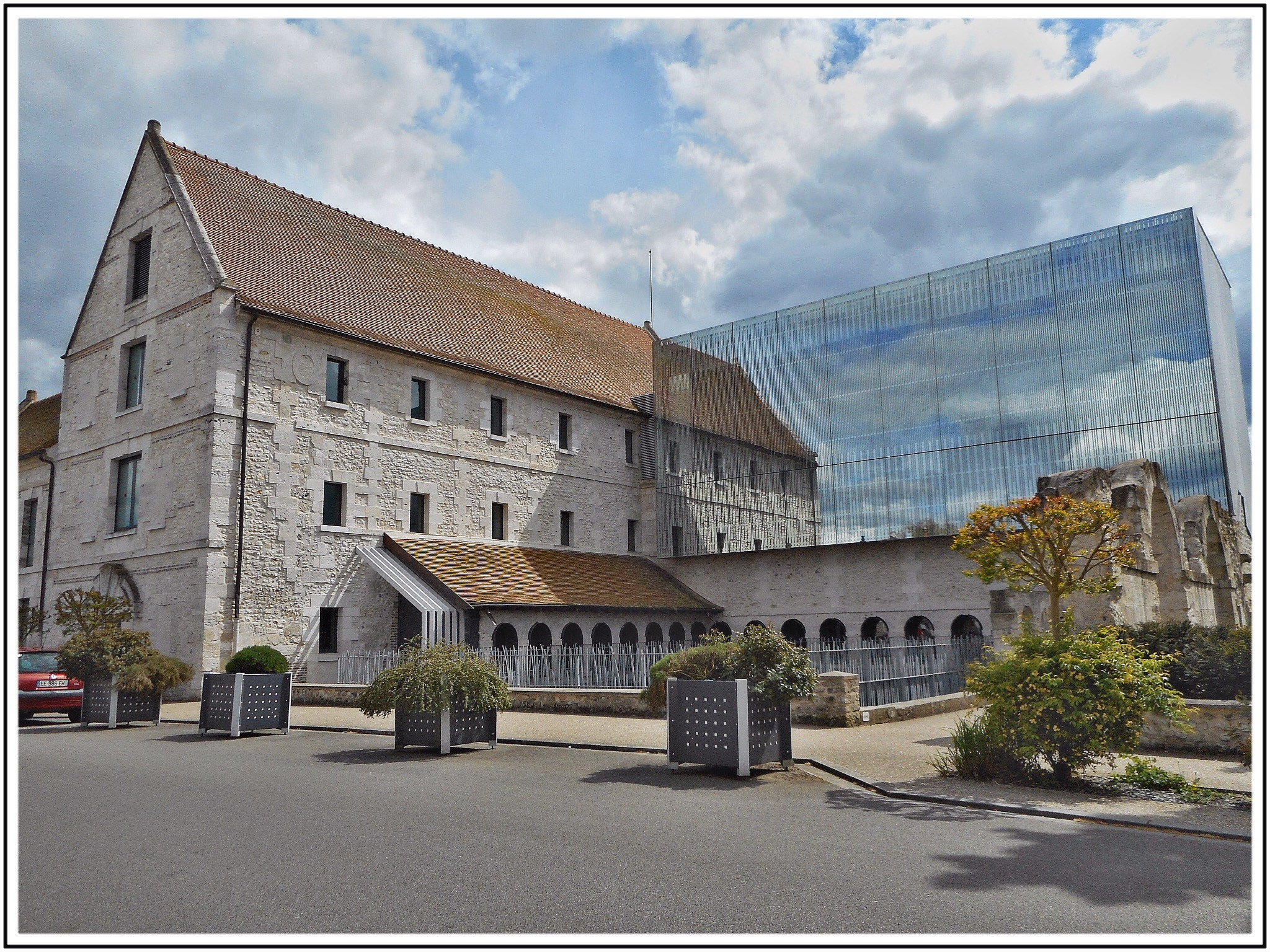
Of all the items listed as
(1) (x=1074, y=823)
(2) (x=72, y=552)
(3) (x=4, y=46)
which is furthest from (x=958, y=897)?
(2) (x=72, y=552)

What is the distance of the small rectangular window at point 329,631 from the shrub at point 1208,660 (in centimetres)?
1917

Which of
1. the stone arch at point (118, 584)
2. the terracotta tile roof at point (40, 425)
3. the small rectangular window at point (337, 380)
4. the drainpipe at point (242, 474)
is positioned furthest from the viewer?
the terracotta tile roof at point (40, 425)

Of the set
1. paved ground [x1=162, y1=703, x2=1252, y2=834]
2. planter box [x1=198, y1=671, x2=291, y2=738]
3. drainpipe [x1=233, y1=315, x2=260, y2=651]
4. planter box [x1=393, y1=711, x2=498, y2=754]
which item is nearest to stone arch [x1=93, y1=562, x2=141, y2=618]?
drainpipe [x1=233, y1=315, x2=260, y2=651]

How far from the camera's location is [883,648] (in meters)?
16.7

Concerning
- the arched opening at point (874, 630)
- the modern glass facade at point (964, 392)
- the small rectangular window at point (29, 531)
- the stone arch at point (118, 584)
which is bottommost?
the arched opening at point (874, 630)

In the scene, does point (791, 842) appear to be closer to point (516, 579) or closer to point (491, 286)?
point (516, 579)

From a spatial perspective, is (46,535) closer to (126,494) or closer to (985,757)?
(126,494)

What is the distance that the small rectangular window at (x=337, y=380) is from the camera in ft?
81.8

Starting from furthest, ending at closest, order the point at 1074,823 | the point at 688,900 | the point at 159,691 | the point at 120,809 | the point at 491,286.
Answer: the point at 491,286, the point at 159,691, the point at 120,809, the point at 1074,823, the point at 688,900

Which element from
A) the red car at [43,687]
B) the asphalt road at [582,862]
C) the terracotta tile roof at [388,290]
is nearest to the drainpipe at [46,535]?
the red car at [43,687]

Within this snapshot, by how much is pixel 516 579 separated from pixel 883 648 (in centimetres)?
1234

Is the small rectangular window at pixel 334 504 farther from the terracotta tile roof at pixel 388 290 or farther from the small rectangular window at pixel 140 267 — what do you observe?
the small rectangular window at pixel 140 267

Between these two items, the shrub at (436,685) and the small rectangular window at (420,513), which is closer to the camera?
the shrub at (436,685)

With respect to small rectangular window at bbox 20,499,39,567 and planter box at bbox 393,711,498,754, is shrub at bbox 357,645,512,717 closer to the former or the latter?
planter box at bbox 393,711,498,754
